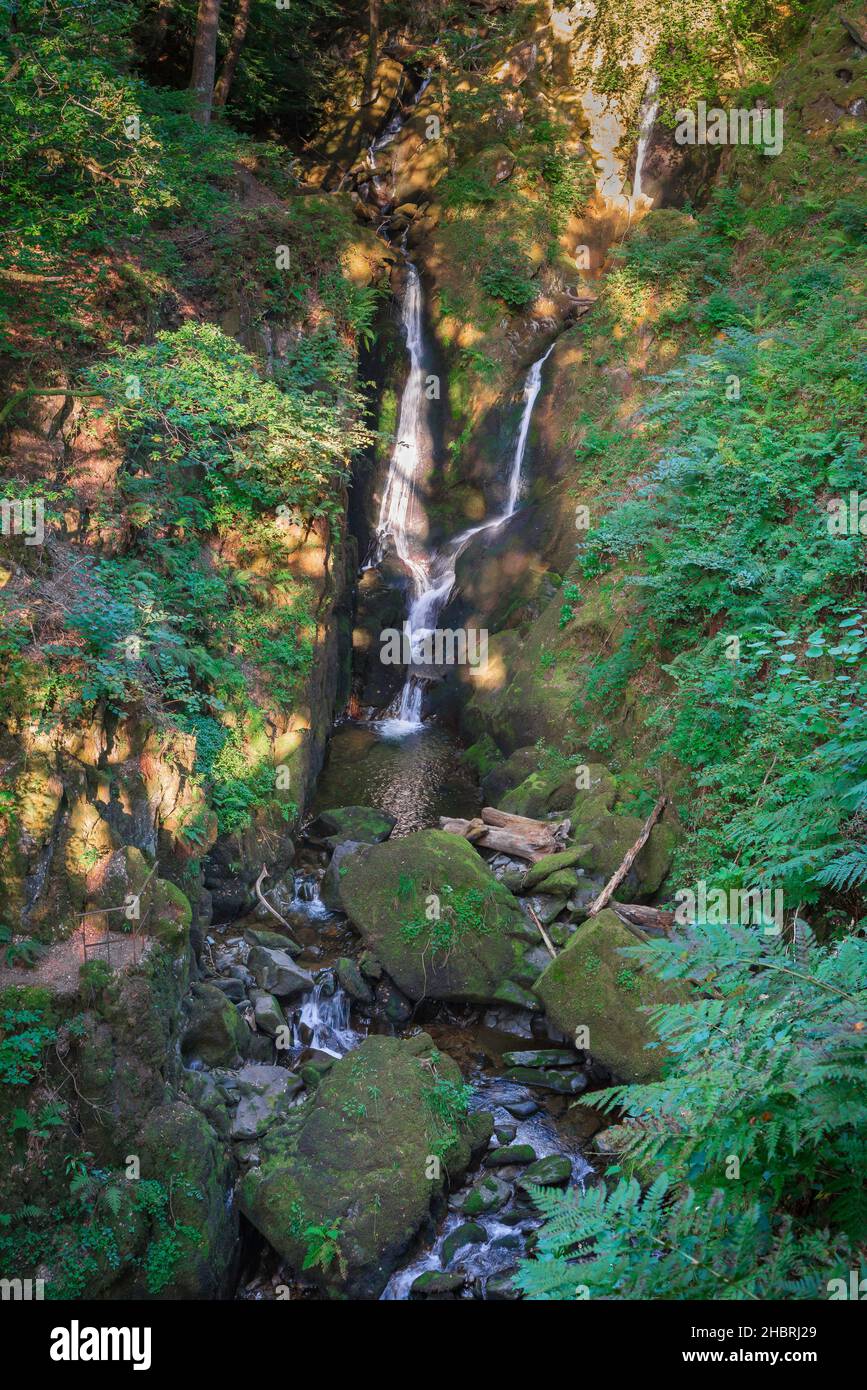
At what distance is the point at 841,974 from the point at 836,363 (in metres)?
10.1

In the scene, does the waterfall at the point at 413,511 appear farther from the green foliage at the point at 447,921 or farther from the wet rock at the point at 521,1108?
the wet rock at the point at 521,1108

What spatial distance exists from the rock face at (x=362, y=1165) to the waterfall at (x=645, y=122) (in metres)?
20.9

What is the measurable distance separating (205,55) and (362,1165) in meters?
19.4

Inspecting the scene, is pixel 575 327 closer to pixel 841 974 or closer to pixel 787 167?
pixel 787 167

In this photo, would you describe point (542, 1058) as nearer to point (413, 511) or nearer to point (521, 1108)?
point (521, 1108)

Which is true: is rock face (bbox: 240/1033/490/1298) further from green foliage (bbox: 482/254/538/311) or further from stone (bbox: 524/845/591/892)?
green foliage (bbox: 482/254/538/311)

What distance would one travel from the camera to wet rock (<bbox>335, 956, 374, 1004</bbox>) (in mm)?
8930

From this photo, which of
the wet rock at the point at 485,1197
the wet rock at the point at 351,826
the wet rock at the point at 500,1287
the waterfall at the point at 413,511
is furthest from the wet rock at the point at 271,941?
the waterfall at the point at 413,511

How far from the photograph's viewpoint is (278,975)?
8852mm

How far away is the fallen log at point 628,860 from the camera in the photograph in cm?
937

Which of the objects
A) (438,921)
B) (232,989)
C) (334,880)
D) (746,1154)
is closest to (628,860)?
(438,921)
